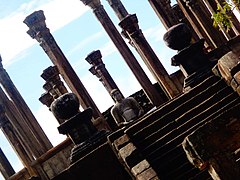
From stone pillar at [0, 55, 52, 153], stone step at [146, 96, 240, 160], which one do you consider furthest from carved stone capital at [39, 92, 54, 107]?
stone step at [146, 96, 240, 160]

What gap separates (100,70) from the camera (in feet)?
69.6

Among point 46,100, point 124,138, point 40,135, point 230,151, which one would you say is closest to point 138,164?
point 124,138

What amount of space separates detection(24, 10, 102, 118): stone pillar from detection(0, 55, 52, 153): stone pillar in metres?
2.51

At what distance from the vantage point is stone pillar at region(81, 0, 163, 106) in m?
15.4

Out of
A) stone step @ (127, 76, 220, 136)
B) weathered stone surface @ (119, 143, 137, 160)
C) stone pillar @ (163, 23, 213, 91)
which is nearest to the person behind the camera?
weathered stone surface @ (119, 143, 137, 160)

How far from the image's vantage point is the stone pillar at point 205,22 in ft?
51.7

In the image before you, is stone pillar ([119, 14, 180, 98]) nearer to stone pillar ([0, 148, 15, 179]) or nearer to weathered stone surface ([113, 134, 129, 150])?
weathered stone surface ([113, 134, 129, 150])

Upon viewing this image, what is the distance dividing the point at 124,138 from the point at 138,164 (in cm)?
86

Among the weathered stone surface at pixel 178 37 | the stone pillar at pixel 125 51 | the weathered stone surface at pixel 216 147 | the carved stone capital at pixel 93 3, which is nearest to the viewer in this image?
the weathered stone surface at pixel 216 147

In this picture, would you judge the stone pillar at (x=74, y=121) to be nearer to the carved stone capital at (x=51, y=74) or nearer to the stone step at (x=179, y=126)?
the stone step at (x=179, y=126)

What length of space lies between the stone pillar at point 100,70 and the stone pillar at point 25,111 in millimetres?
5094

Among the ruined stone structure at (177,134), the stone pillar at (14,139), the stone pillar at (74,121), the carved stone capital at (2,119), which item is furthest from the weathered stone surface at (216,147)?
the carved stone capital at (2,119)

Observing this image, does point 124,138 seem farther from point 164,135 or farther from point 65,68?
point 65,68

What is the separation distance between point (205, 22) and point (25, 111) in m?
8.91
